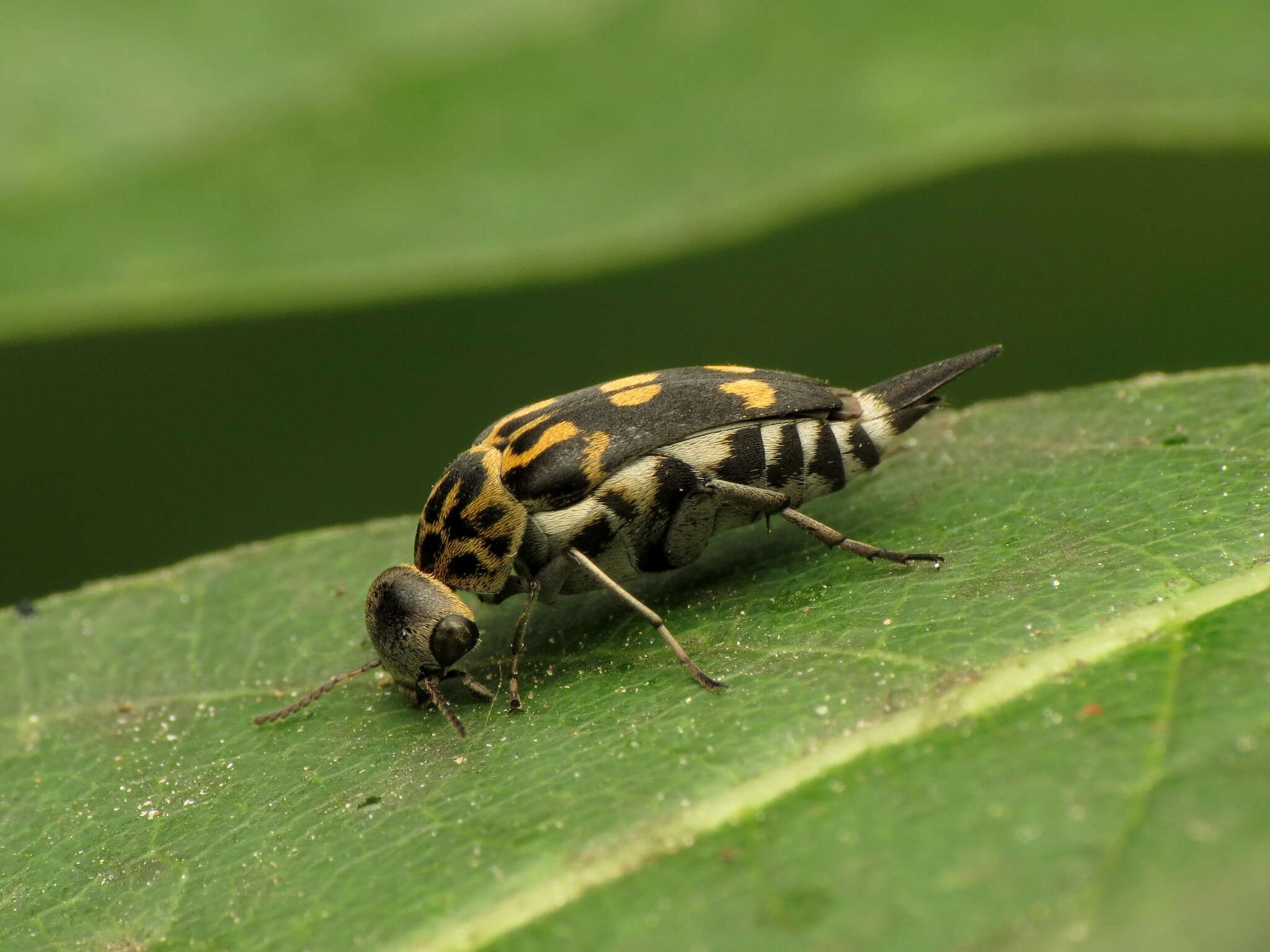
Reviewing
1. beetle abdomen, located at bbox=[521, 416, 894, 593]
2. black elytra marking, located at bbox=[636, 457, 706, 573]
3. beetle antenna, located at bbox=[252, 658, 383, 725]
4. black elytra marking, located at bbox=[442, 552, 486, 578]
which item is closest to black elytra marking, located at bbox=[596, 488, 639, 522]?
beetle abdomen, located at bbox=[521, 416, 894, 593]

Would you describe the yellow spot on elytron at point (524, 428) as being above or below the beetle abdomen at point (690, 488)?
above

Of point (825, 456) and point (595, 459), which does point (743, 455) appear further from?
point (595, 459)

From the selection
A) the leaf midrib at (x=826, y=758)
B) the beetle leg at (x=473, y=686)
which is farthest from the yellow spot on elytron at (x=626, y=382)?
the leaf midrib at (x=826, y=758)

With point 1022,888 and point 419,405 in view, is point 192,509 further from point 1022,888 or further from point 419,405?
point 1022,888

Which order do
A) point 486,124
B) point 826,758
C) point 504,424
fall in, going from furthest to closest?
point 486,124 → point 504,424 → point 826,758

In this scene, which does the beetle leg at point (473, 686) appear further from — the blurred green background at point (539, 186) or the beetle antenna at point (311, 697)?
the blurred green background at point (539, 186)

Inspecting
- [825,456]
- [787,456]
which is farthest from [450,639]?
[825,456]
